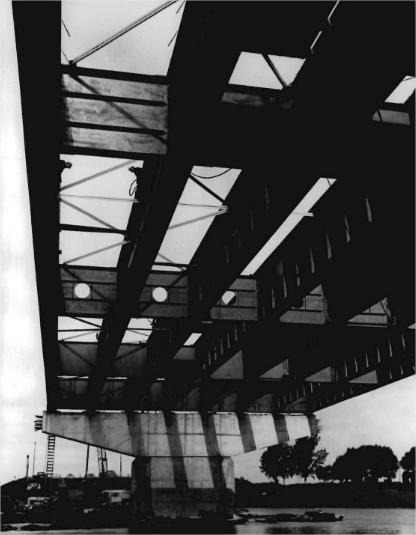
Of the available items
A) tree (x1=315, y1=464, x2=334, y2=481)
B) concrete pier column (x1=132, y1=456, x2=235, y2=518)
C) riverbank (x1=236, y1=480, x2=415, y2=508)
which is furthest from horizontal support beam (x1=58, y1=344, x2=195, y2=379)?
tree (x1=315, y1=464, x2=334, y2=481)

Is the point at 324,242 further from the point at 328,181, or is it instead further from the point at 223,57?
the point at 223,57

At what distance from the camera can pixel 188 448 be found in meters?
32.0

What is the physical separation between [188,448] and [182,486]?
6.82 feet

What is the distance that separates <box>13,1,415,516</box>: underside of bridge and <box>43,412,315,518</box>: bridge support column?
28.9 feet

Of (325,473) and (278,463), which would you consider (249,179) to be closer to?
(278,463)

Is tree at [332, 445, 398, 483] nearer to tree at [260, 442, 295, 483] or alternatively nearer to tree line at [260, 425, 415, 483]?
tree line at [260, 425, 415, 483]

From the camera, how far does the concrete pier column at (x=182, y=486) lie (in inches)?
1237

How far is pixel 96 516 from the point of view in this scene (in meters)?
42.6

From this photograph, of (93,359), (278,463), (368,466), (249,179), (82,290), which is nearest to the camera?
(249,179)

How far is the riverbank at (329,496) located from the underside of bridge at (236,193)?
89.1 m

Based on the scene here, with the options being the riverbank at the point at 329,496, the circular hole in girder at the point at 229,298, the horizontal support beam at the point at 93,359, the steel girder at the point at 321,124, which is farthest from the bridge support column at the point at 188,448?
the riverbank at the point at 329,496

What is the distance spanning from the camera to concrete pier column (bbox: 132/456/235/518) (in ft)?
103

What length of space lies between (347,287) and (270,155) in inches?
296

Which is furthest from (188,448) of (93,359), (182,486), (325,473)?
(325,473)
